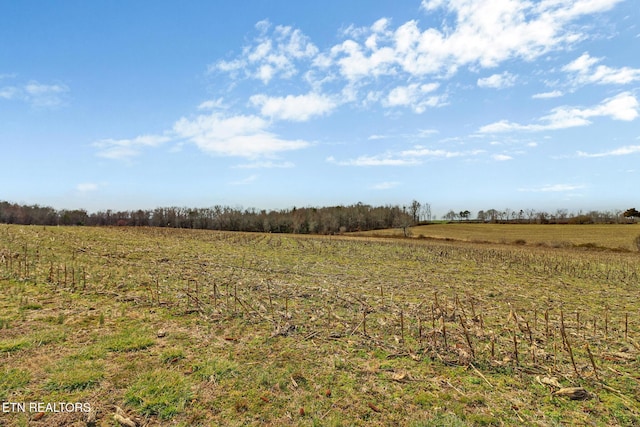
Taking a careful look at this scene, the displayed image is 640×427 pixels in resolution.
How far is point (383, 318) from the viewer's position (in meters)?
9.12

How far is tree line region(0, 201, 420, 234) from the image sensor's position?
8325cm

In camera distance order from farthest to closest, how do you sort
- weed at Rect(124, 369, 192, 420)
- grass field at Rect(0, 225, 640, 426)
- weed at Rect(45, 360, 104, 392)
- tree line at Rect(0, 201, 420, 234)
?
1. tree line at Rect(0, 201, 420, 234)
2. weed at Rect(45, 360, 104, 392)
3. grass field at Rect(0, 225, 640, 426)
4. weed at Rect(124, 369, 192, 420)

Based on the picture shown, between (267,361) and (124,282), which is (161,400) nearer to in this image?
(267,361)

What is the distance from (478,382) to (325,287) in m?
8.02

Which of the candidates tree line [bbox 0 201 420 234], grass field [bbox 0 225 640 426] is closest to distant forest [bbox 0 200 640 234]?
tree line [bbox 0 201 420 234]

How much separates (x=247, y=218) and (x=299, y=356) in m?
90.9

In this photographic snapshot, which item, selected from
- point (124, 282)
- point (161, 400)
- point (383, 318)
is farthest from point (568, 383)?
point (124, 282)

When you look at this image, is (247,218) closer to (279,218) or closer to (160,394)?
(279,218)

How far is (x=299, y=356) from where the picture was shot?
6.49 metres

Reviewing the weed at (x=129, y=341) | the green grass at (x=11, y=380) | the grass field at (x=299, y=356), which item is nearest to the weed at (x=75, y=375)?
the grass field at (x=299, y=356)

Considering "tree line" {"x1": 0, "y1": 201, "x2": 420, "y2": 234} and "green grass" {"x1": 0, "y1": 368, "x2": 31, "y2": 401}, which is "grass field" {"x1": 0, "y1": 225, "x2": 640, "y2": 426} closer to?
"green grass" {"x1": 0, "y1": 368, "x2": 31, "y2": 401}

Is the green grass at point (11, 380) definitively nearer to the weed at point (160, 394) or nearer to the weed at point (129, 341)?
the weed at point (129, 341)

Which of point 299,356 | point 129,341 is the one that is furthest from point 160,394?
point 299,356

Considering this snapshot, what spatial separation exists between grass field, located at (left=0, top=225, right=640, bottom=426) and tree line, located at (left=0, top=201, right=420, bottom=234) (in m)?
73.4
